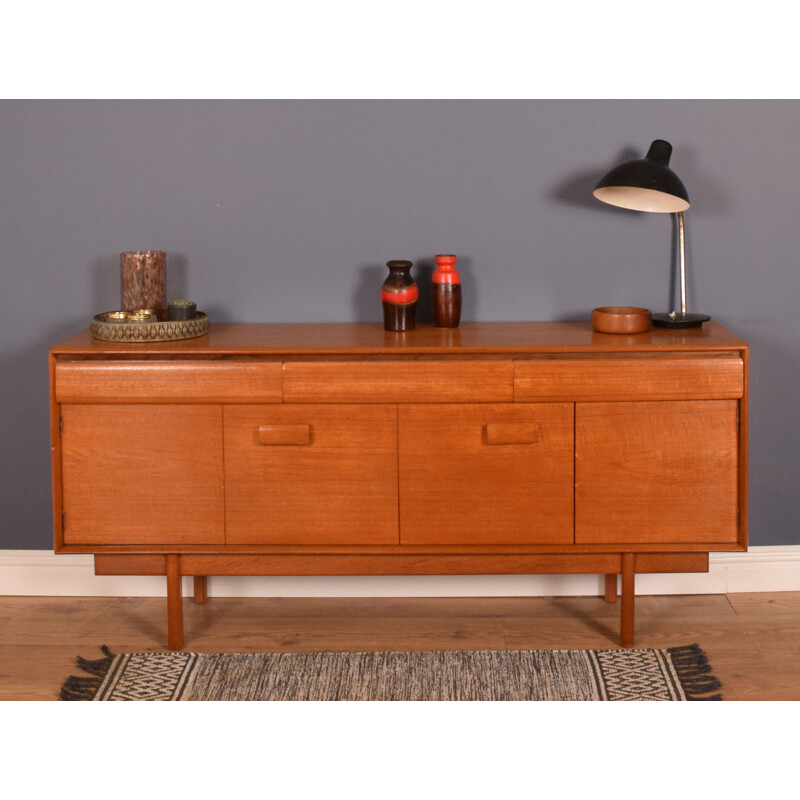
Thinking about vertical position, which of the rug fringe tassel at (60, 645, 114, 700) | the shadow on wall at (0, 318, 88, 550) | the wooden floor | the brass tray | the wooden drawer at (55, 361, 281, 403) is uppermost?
the brass tray

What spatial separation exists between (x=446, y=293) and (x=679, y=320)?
0.69 m

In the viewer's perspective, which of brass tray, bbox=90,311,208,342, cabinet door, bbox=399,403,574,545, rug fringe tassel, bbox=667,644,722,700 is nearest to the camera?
rug fringe tassel, bbox=667,644,722,700

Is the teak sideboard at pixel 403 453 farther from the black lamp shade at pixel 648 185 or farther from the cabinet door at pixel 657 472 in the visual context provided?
the black lamp shade at pixel 648 185

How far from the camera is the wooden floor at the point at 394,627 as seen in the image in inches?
125

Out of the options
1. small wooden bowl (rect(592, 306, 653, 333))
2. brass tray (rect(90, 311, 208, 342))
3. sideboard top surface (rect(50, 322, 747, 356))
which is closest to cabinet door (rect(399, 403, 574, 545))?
→ sideboard top surface (rect(50, 322, 747, 356))

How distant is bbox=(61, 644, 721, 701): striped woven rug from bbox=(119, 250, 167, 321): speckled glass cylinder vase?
102 cm

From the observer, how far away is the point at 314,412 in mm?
3109

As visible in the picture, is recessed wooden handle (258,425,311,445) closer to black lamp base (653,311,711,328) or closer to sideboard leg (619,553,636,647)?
sideboard leg (619,553,636,647)

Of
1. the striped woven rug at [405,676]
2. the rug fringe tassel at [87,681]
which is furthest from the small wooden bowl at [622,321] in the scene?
the rug fringe tassel at [87,681]

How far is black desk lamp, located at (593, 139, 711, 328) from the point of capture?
322 centimetres

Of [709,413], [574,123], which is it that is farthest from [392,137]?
[709,413]

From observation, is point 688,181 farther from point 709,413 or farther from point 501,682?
point 501,682

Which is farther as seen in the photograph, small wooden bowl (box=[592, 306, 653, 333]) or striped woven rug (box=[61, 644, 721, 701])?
small wooden bowl (box=[592, 306, 653, 333])

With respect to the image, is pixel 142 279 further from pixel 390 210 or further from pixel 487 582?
pixel 487 582
